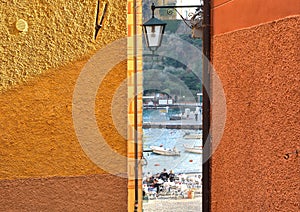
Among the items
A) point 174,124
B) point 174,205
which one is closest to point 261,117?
point 174,124

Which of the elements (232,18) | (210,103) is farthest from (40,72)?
(232,18)

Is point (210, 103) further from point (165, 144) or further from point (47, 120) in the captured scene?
point (165, 144)

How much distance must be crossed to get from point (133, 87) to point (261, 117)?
243cm

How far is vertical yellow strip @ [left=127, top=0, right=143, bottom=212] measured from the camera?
468cm

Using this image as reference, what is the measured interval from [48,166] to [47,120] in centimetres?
44

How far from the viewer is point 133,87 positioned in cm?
478

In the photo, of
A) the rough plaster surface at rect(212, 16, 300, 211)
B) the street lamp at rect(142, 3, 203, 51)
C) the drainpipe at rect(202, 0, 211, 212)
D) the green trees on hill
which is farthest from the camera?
the green trees on hill

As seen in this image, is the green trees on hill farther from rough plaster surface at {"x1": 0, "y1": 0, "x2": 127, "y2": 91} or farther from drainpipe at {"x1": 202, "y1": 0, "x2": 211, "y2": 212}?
drainpipe at {"x1": 202, "y1": 0, "x2": 211, "y2": 212}

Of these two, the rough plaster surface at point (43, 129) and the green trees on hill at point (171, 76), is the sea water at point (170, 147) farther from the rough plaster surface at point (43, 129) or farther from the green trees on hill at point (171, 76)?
the rough plaster surface at point (43, 129)

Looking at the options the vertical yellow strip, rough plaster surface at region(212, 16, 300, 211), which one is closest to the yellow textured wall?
the vertical yellow strip

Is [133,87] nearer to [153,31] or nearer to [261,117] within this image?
[153,31]

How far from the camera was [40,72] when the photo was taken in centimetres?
441

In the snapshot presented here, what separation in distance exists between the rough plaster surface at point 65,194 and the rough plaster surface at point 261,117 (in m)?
1.59

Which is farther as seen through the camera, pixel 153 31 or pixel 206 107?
pixel 153 31
